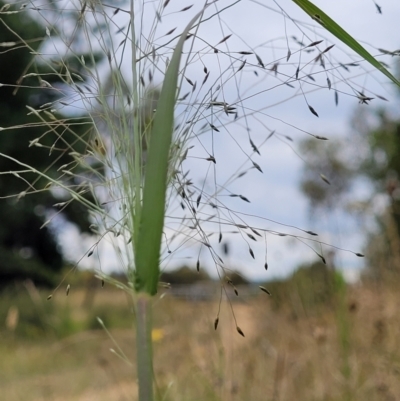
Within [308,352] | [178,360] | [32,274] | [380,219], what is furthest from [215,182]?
[32,274]

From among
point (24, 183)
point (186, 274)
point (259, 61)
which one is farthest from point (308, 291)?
point (24, 183)

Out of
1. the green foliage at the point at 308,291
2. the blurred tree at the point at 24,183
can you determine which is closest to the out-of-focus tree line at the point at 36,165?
the blurred tree at the point at 24,183

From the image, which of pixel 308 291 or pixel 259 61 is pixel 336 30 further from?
pixel 308 291

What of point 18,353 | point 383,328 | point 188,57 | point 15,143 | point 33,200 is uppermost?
point 15,143

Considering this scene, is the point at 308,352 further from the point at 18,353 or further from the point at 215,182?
the point at 18,353

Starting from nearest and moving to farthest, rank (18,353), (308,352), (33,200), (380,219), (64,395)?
(308,352) < (64,395) < (380,219) < (18,353) < (33,200)

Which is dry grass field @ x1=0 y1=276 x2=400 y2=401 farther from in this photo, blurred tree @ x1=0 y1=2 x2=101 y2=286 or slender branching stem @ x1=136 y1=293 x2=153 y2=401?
blurred tree @ x1=0 y1=2 x2=101 y2=286

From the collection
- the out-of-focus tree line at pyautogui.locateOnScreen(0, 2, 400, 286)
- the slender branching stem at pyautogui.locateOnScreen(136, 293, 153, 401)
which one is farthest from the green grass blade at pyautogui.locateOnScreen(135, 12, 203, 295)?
the out-of-focus tree line at pyautogui.locateOnScreen(0, 2, 400, 286)
